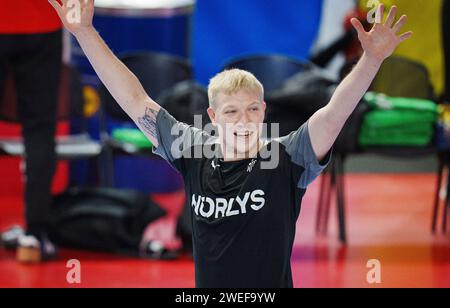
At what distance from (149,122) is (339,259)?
3178 mm

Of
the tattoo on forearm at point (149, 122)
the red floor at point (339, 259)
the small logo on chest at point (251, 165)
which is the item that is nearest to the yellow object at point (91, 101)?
the red floor at point (339, 259)

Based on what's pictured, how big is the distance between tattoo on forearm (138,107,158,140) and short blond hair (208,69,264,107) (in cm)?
24

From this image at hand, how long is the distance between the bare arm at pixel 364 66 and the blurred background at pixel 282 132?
9.24ft

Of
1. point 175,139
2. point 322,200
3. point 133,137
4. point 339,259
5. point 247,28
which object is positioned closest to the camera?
point 175,139

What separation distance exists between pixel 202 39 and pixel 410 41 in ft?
5.61

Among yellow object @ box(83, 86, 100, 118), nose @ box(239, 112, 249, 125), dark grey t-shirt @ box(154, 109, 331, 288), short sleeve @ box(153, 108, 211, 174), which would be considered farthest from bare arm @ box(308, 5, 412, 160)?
yellow object @ box(83, 86, 100, 118)

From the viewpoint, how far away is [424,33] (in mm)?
8664

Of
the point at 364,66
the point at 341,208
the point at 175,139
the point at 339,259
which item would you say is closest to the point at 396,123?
the point at 341,208

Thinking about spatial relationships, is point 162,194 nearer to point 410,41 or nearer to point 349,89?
point 410,41

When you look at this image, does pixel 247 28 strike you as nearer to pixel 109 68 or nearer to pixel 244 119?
pixel 109 68

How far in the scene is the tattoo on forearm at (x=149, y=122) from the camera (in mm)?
3760

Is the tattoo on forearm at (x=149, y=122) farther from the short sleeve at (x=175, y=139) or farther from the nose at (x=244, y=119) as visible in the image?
the nose at (x=244, y=119)

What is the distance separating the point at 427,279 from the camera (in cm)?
621
